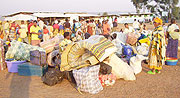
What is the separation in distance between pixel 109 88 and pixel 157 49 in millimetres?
2072

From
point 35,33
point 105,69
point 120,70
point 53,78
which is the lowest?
point 53,78

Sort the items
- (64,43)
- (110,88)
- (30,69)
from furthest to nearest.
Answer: (30,69) < (64,43) < (110,88)

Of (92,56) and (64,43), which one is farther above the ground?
(64,43)

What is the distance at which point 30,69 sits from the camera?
6.16 m

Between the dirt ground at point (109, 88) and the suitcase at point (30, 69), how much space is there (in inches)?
6.7

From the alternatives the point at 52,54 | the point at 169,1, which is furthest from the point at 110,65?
the point at 169,1

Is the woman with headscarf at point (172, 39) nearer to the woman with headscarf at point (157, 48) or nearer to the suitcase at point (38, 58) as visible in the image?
the woman with headscarf at point (157, 48)

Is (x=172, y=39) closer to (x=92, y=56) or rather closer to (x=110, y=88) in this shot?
(x=110, y=88)

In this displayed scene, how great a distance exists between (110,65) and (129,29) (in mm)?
5112

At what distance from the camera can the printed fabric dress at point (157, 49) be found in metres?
5.84

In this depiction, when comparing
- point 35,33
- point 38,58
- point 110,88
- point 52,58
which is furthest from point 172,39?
point 35,33

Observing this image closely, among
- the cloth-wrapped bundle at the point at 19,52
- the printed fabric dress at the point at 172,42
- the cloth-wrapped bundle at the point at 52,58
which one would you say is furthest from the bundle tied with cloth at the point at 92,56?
the printed fabric dress at the point at 172,42

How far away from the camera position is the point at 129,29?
1028 cm

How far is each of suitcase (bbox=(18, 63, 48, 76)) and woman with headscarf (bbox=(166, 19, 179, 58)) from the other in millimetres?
4803
